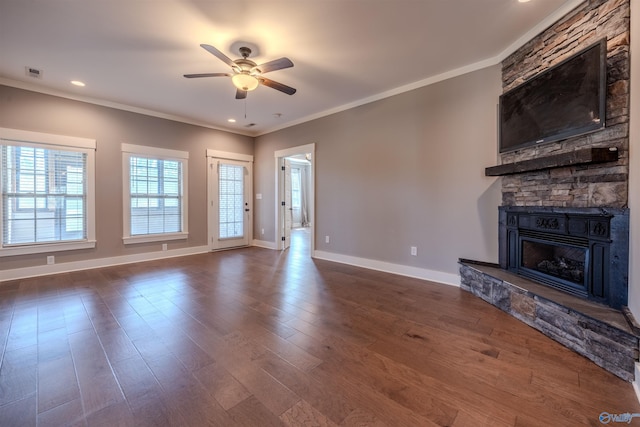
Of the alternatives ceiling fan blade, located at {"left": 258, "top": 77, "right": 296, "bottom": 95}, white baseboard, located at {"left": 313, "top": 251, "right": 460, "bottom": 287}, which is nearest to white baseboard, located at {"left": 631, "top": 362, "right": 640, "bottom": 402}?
white baseboard, located at {"left": 313, "top": 251, "right": 460, "bottom": 287}

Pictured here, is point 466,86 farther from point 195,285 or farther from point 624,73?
point 195,285

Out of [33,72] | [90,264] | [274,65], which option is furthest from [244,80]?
[90,264]

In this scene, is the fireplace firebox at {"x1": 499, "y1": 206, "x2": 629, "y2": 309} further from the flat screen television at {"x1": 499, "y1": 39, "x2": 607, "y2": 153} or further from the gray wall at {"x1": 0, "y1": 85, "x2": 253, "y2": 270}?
the gray wall at {"x1": 0, "y1": 85, "x2": 253, "y2": 270}

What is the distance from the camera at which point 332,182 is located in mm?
4895

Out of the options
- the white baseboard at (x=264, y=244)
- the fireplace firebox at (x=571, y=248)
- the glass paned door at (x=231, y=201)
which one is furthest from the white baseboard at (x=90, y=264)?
the fireplace firebox at (x=571, y=248)

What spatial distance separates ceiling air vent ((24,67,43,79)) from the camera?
3343 millimetres

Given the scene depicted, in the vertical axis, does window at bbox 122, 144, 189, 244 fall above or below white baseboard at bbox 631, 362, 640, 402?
above

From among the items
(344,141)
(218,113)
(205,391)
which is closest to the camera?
(205,391)

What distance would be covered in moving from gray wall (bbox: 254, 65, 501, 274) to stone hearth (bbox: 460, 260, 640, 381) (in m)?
0.62

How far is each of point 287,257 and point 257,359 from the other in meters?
3.38

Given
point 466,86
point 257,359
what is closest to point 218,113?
point 466,86

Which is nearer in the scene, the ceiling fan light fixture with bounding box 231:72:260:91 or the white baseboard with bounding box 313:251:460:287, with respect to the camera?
the ceiling fan light fixture with bounding box 231:72:260:91

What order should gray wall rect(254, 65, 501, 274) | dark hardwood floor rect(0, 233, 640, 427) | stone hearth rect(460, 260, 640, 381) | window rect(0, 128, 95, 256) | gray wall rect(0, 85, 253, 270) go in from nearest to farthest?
dark hardwood floor rect(0, 233, 640, 427)
stone hearth rect(460, 260, 640, 381)
gray wall rect(254, 65, 501, 274)
window rect(0, 128, 95, 256)
gray wall rect(0, 85, 253, 270)

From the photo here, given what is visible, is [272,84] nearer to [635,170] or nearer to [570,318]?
[635,170]
